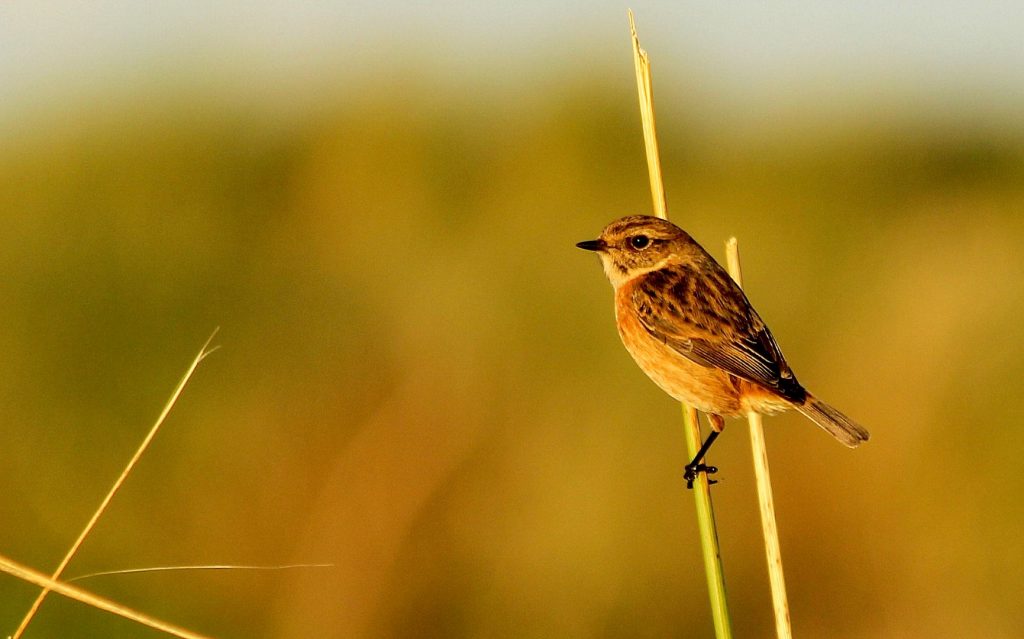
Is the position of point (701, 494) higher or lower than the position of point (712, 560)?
higher

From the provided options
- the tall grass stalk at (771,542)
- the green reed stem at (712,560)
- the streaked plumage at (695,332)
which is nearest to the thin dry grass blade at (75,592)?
the green reed stem at (712,560)

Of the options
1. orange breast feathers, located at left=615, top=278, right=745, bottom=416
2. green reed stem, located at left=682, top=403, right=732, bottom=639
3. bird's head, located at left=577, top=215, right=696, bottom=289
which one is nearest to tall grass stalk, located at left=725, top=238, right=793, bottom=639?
green reed stem, located at left=682, top=403, right=732, bottom=639

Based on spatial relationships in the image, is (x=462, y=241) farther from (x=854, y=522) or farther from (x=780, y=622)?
(x=780, y=622)

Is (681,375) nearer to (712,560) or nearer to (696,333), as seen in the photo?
(696,333)

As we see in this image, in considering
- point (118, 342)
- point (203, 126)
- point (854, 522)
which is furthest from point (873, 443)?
point (203, 126)

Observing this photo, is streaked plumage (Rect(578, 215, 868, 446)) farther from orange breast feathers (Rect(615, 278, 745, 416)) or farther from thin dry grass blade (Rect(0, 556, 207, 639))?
thin dry grass blade (Rect(0, 556, 207, 639))

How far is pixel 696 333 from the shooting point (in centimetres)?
438

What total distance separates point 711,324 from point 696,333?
2.5 inches

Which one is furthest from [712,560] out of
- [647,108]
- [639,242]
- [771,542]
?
[639,242]

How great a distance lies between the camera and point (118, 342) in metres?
7.73

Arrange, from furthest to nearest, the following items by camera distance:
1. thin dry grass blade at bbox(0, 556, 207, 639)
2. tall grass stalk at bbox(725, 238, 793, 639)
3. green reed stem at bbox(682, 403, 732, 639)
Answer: tall grass stalk at bbox(725, 238, 793, 639), green reed stem at bbox(682, 403, 732, 639), thin dry grass blade at bbox(0, 556, 207, 639)

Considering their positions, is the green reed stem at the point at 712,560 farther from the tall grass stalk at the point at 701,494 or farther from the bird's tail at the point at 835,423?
the bird's tail at the point at 835,423

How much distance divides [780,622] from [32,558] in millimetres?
5398

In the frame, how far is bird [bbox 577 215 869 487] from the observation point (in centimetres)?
418
